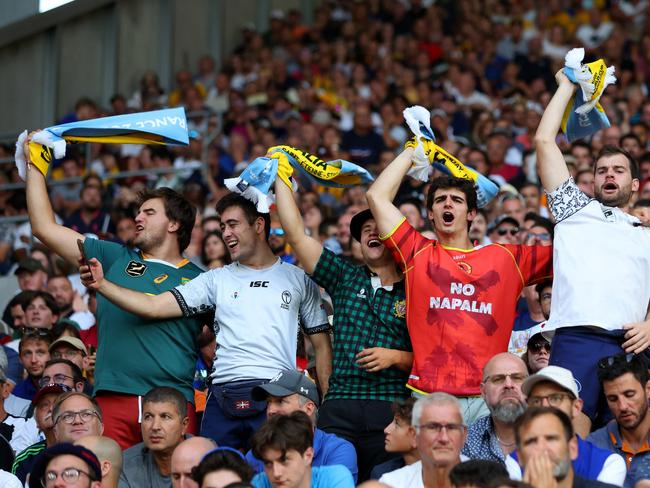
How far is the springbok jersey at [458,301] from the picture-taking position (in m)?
6.52

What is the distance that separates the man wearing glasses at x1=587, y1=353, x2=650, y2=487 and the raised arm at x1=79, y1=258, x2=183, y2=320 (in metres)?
2.35

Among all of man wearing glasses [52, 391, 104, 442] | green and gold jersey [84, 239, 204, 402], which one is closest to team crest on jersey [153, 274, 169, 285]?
green and gold jersey [84, 239, 204, 402]

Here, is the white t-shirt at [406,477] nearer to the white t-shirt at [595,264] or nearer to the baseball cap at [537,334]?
the white t-shirt at [595,264]

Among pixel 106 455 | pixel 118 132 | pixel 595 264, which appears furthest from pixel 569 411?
pixel 118 132

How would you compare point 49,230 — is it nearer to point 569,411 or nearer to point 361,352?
point 361,352

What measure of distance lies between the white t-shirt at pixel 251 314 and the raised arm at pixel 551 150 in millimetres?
1508

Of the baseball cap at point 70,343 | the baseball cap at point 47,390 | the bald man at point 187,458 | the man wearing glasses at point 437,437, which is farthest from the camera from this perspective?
the baseball cap at point 70,343

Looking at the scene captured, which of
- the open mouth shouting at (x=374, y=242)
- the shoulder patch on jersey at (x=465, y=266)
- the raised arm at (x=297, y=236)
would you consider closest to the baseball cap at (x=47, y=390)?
the raised arm at (x=297, y=236)

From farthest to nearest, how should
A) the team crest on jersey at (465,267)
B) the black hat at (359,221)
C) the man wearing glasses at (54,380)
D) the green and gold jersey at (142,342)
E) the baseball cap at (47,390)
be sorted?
the man wearing glasses at (54,380)
the baseball cap at (47,390)
the black hat at (359,221)
the green and gold jersey at (142,342)
the team crest on jersey at (465,267)

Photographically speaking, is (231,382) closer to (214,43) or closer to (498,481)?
(498,481)

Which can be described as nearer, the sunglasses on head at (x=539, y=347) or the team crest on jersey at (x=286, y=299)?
the team crest on jersey at (x=286, y=299)

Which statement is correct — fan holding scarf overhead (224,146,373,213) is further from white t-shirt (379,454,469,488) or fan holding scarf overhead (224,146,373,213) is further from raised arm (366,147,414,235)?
white t-shirt (379,454,469,488)

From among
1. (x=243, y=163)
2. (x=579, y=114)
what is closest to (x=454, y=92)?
(x=243, y=163)

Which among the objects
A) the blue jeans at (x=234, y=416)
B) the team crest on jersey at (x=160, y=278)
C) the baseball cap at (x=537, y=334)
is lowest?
the blue jeans at (x=234, y=416)
